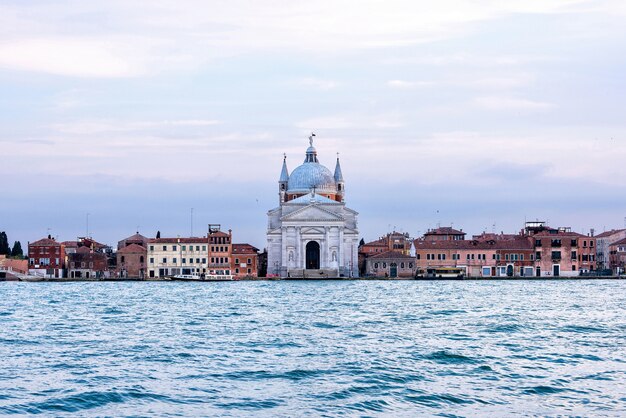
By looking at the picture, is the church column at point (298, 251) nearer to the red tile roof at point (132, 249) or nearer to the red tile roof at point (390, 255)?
the red tile roof at point (390, 255)

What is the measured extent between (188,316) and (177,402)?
624 inches

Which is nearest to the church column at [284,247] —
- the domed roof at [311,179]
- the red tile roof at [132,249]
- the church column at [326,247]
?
the church column at [326,247]

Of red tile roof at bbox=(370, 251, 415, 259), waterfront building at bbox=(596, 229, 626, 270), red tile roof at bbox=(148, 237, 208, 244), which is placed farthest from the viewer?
waterfront building at bbox=(596, 229, 626, 270)

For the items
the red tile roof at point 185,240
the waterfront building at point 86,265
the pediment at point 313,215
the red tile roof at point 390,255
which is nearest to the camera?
the red tile roof at point 185,240

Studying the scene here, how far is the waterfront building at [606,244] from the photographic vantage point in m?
83.0

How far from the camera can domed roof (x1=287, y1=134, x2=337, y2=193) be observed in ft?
277

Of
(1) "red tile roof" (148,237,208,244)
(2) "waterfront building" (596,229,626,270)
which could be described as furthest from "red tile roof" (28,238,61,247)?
(2) "waterfront building" (596,229,626,270)

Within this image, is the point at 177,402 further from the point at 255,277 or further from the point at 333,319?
the point at 255,277

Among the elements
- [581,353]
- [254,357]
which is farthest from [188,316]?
[581,353]

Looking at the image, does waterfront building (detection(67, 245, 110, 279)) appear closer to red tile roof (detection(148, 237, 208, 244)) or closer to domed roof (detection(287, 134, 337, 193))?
red tile roof (detection(148, 237, 208, 244))

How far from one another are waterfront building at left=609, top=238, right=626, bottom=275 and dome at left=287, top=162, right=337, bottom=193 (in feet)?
73.8

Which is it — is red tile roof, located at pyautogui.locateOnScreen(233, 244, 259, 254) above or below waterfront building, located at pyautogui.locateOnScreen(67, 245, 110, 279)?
above

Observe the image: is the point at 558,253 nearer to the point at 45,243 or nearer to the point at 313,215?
the point at 313,215

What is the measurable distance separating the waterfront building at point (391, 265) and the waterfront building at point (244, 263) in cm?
847
